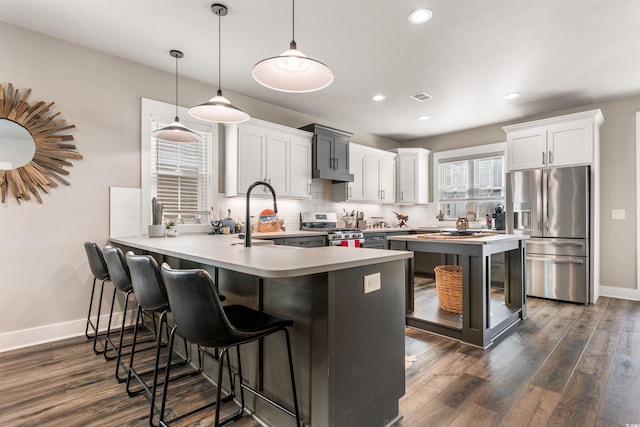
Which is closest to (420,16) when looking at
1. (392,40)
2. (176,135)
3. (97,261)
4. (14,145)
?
(392,40)

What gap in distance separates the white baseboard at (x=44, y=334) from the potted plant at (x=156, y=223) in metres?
0.95

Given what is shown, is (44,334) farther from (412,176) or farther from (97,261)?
(412,176)

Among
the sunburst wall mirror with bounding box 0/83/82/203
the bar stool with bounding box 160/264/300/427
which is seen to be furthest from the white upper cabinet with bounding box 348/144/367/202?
the bar stool with bounding box 160/264/300/427

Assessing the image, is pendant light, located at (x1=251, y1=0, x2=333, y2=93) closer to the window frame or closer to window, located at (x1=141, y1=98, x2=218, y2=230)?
window, located at (x1=141, y1=98, x2=218, y2=230)

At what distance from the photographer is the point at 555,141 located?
14.7 ft

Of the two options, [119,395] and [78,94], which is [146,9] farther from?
[119,395]

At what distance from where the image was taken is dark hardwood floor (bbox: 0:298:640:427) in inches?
71.7

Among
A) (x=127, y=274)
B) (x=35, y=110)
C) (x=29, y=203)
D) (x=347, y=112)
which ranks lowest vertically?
(x=127, y=274)

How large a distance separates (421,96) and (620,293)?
3.83 metres

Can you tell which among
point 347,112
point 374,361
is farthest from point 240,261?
point 347,112

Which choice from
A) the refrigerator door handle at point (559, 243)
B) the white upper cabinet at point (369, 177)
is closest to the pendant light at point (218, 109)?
the white upper cabinet at point (369, 177)

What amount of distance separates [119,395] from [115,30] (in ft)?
9.66

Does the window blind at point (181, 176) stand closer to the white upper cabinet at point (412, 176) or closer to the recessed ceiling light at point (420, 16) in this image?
the recessed ceiling light at point (420, 16)

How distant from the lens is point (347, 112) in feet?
17.0
